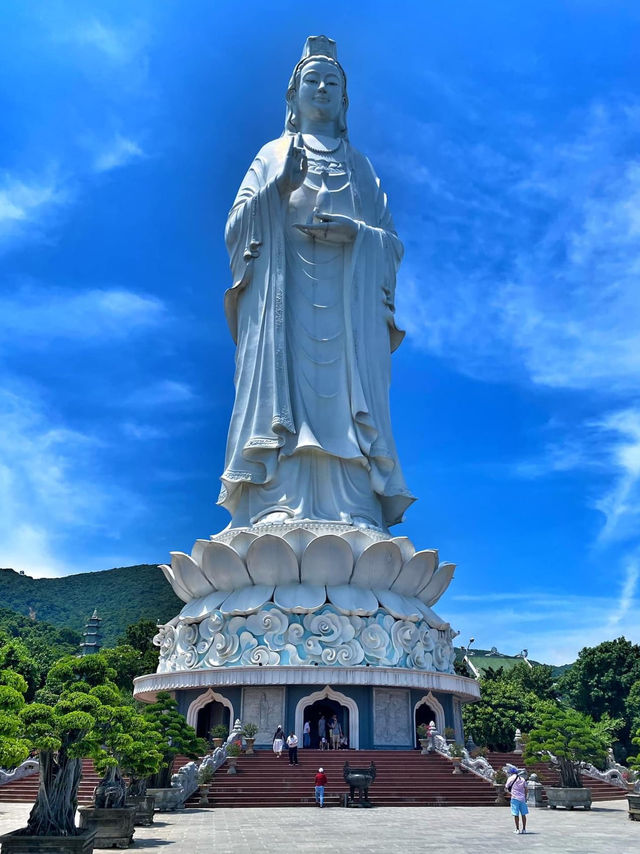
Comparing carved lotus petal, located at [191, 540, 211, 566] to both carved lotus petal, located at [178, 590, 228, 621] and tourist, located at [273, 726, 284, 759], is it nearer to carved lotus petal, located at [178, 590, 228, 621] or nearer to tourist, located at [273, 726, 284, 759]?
carved lotus petal, located at [178, 590, 228, 621]

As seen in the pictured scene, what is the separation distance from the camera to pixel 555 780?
1733 centimetres

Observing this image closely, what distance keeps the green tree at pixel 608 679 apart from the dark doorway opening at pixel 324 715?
17086 millimetres

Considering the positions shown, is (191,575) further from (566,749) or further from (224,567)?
(566,749)

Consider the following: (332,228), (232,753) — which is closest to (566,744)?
(232,753)

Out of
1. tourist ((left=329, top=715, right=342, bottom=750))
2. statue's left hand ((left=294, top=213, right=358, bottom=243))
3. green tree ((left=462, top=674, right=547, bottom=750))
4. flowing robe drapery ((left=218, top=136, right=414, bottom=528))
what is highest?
statue's left hand ((left=294, top=213, right=358, bottom=243))

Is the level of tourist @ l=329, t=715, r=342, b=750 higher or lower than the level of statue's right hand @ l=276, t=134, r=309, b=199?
lower

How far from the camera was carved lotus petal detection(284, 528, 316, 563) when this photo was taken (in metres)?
19.5

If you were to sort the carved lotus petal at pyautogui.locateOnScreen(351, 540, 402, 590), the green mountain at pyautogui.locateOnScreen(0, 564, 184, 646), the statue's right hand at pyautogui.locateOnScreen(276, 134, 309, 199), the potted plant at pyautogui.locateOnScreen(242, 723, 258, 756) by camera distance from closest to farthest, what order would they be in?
the potted plant at pyautogui.locateOnScreen(242, 723, 258, 756), the carved lotus petal at pyautogui.locateOnScreen(351, 540, 402, 590), the statue's right hand at pyautogui.locateOnScreen(276, 134, 309, 199), the green mountain at pyautogui.locateOnScreen(0, 564, 184, 646)

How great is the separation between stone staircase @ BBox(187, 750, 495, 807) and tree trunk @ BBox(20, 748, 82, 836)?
6.71 metres

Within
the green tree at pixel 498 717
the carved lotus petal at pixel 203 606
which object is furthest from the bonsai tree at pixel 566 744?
A: the green tree at pixel 498 717

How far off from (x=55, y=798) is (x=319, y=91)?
22.7m

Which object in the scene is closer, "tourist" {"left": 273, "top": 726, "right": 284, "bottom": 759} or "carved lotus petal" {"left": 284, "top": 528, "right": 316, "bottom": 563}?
"tourist" {"left": 273, "top": 726, "right": 284, "bottom": 759}

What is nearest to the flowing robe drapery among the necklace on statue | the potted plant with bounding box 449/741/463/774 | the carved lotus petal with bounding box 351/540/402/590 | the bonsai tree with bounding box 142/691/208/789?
the necklace on statue

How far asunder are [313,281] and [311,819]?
15.6m
